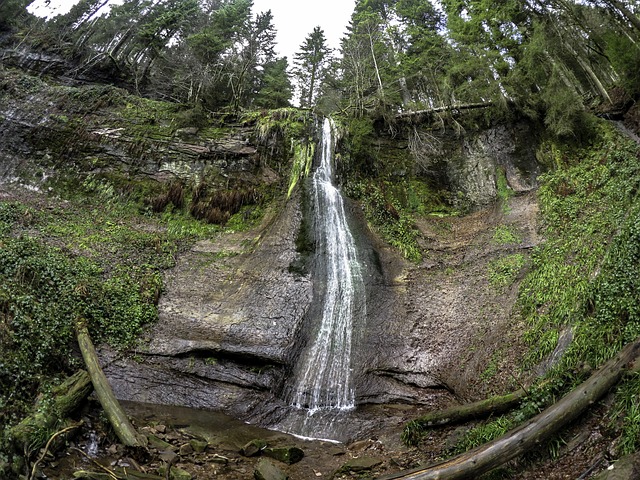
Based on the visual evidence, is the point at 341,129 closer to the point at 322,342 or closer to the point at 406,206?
the point at 406,206

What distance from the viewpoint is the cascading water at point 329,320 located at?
10.0 metres

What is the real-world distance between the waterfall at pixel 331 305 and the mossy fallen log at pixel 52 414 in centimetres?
508

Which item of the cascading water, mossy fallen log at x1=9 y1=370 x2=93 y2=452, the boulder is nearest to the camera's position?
mossy fallen log at x1=9 y1=370 x2=93 y2=452

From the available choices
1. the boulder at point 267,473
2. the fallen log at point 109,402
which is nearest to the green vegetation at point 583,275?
the boulder at point 267,473

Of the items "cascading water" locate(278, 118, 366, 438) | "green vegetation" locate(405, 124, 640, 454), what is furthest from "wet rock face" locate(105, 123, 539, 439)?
"green vegetation" locate(405, 124, 640, 454)

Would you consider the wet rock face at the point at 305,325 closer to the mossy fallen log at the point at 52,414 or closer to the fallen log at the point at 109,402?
the fallen log at the point at 109,402

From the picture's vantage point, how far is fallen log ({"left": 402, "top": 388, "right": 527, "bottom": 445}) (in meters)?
6.62

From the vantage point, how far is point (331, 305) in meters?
12.7

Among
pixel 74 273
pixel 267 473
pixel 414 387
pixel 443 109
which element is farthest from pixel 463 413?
pixel 443 109

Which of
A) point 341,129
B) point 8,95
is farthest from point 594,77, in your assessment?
point 8,95

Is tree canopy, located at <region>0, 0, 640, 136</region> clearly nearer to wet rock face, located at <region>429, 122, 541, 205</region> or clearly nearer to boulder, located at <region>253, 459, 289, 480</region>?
wet rock face, located at <region>429, 122, 541, 205</region>

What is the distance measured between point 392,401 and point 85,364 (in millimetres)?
7356

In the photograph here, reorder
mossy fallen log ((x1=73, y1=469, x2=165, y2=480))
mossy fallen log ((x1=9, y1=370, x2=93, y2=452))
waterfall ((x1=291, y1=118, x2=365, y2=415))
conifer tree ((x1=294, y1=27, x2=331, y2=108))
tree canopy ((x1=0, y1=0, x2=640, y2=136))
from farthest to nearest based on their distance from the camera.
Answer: conifer tree ((x1=294, y1=27, x2=331, y2=108)) < tree canopy ((x1=0, y1=0, x2=640, y2=136)) < waterfall ((x1=291, y1=118, x2=365, y2=415)) < mossy fallen log ((x1=9, y1=370, x2=93, y2=452)) < mossy fallen log ((x1=73, y1=469, x2=165, y2=480))

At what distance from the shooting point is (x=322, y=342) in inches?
459
